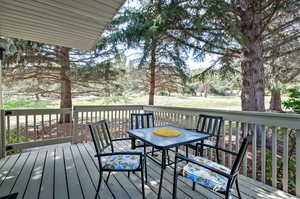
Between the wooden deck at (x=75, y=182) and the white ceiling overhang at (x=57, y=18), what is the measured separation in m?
2.65

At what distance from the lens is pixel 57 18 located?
2.55 metres

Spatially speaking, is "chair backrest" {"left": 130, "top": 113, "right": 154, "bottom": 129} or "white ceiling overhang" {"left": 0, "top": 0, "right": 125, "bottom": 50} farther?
"chair backrest" {"left": 130, "top": 113, "right": 154, "bottom": 129}

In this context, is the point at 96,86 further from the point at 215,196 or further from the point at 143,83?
the point at 215,196

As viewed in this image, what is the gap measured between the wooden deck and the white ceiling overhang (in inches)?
104

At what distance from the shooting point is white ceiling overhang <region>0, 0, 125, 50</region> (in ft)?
7.16

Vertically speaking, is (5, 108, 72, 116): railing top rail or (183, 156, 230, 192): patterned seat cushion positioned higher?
(5, 108, 72, 116): railing top rail

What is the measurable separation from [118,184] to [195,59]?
4008 millimetres

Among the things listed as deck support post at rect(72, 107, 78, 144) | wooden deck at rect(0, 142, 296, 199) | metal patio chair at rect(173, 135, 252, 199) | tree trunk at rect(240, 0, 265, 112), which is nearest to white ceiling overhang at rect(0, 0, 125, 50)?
deck support post at rect(72, 107, 78, 144)

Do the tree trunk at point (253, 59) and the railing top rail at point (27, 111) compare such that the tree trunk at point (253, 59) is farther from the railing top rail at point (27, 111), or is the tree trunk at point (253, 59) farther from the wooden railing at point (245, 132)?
the railing top rail at point (27, 111)

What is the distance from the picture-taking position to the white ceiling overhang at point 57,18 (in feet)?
7.16

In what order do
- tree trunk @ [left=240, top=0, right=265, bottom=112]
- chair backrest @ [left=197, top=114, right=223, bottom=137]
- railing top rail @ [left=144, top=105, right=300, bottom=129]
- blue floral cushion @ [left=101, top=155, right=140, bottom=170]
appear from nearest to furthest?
blue floral cushion @ [left=101, top=155, right=140, bottom=170], railing top rail @ [left=144, top=105, right=300, bottom=129], chair backrest @ [left=197, top=114, right=223, bottom=137], tree trunk @ [left=240, top=0, right=265, bottom=112]

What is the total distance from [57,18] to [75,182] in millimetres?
2726

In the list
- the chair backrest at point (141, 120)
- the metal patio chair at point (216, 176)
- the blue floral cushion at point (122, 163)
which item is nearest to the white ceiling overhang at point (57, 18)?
the chair backrest at point (141, 120)

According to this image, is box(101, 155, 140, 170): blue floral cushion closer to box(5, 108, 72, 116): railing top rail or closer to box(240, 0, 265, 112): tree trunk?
box(5, 108, 72, 116): railing top rail
